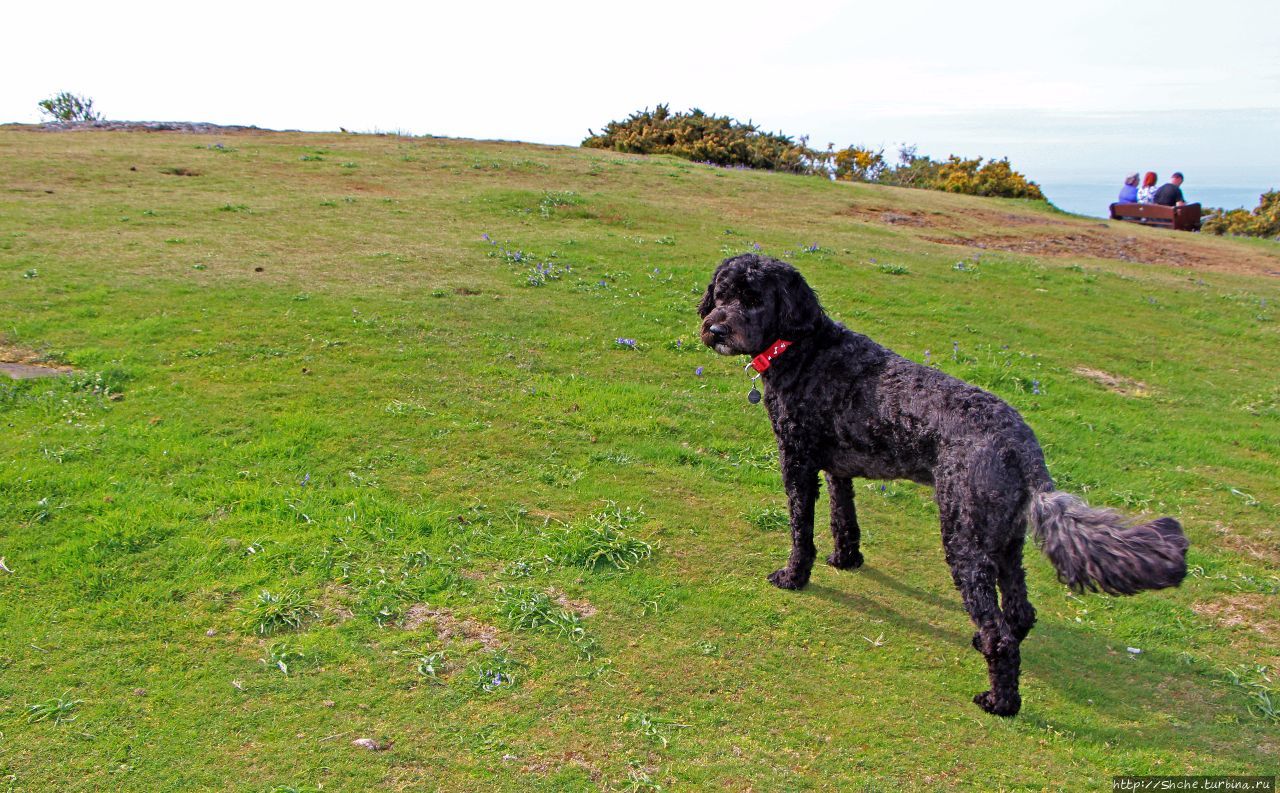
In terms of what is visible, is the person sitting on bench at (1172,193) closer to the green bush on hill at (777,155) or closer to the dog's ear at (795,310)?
the green bush on hill at (777,155)

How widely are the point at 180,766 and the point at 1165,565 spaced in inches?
208

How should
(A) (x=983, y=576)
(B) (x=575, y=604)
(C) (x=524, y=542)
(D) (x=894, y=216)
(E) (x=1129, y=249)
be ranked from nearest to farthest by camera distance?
(A) (x=983, y=576) → (B) (x=575, y=604) → (C) (x=524, y=542) → (E) (x=1129, y=249) → (D) (x=894, y=216)

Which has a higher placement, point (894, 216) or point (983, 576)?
point (894, 216)

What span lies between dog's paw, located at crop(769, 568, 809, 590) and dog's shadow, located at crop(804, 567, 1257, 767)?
0.09m

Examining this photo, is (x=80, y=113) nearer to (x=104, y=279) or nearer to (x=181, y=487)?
(x=104, y=279)

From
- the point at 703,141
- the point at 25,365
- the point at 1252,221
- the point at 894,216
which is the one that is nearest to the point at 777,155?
the point at 703,141

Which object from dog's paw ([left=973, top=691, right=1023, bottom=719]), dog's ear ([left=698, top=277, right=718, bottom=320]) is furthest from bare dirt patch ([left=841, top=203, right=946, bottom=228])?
dog's paw ([left=973, top=691, right=1023, bottom=719])

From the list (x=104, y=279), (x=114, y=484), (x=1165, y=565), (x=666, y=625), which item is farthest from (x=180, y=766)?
(x=104, y=279)

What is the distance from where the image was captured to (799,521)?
6.61 metres

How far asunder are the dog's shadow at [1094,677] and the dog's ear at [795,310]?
2.03 meters

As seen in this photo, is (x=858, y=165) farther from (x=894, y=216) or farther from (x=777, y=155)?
(x=894, y=216)

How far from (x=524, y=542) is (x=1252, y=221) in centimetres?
4197

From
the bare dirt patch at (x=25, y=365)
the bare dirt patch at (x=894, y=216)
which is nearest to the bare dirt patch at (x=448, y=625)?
the bare dirt patch at (x=25, y=365)

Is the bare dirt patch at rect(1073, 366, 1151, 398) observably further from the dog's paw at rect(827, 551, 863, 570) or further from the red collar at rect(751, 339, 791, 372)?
the red collar at rect(751, 339, 791, 372)
